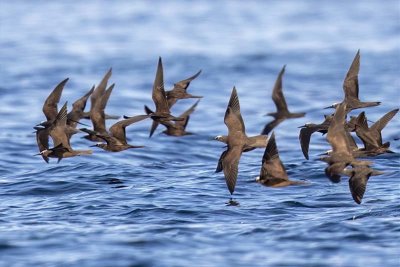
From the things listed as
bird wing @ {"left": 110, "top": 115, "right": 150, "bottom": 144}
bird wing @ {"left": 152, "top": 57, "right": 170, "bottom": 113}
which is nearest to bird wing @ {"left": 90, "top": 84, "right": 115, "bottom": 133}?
bird wing @ {"left": 110, "top": 115, "right": 150, "bottom": 144}

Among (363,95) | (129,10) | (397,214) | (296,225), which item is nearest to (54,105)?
(296,225)

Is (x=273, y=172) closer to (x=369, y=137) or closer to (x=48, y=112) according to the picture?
(x=369, y=137)

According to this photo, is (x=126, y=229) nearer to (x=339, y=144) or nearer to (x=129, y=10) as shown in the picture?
(x=339, y=144)

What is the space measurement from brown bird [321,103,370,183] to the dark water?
0.95 metres

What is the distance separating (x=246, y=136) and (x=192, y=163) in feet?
18.4

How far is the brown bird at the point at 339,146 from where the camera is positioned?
15453 mm

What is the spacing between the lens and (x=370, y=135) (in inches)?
688

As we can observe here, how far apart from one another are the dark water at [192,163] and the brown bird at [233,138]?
718 mm

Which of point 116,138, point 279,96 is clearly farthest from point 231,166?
point 279,96

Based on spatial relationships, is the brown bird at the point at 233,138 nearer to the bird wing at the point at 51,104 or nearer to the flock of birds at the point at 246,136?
the flock of birds at the point at 246,136

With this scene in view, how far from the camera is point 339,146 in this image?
51.4 feet

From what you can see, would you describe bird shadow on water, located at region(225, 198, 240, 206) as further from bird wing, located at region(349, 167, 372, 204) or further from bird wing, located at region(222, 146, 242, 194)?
bird wing, located at region(349, 167, 372, 204)

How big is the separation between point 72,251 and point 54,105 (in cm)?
485

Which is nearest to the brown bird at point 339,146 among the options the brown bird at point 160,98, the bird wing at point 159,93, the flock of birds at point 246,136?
the flock of birds at point 246,136
